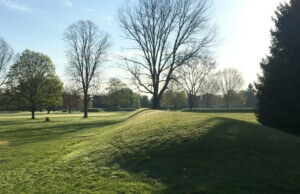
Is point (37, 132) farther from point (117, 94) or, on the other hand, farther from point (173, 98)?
point (117, 94)

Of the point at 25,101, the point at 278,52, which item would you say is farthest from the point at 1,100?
the point at 278,52

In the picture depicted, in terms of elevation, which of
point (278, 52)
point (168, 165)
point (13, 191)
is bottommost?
point (13, 191)

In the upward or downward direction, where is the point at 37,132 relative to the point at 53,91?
downward

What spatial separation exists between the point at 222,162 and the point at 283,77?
14.4 m

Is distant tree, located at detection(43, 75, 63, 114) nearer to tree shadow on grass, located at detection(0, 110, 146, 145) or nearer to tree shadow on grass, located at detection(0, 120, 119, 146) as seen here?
tree shadow on grass, located at detection(0, 110, 146, 145)

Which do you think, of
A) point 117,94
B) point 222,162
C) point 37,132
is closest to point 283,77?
point 222,162

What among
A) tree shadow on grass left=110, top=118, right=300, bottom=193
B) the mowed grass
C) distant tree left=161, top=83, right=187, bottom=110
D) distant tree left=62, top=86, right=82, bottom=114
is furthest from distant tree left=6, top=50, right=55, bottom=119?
tree shadow on grass left=110, top=118, right=300, bottom=193

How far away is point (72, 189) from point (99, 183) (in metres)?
0.81

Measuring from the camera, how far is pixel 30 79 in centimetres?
6662

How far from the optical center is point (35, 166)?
1580 cm

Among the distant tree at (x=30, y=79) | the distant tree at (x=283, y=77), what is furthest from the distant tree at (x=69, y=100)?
the distant tree at (x=283, y=77)

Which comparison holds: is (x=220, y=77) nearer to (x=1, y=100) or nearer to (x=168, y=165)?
(x=1, y=100)

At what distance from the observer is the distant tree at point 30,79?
218ft

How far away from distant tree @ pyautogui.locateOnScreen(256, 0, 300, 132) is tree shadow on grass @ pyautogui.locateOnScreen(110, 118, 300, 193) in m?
9.09
